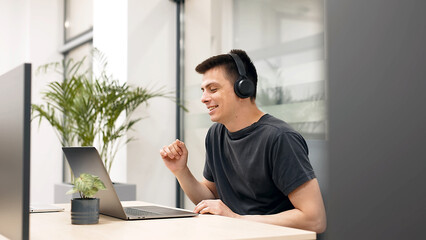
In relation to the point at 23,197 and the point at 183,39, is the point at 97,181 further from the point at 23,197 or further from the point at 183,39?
the point at 183,39

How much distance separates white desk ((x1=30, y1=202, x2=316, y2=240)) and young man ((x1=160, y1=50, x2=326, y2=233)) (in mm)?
281

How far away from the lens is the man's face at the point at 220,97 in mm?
2057

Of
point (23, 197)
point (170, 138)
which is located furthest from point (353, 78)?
point (170, 138)

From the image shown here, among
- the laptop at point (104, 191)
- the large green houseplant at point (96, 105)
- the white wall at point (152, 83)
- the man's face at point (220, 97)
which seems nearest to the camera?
the laptop at point (104, 191)

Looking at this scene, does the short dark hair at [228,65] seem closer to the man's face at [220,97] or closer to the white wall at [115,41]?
the man's face at [220,97]

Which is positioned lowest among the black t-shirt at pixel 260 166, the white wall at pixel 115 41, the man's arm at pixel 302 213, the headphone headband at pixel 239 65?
the man's arm at pixel 302 213

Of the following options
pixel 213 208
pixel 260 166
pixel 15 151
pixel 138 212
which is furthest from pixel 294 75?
pixel 15 151

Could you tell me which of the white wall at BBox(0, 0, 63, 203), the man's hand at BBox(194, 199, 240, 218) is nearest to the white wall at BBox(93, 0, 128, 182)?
the white wall at BBox(0, 0, 63, 203)

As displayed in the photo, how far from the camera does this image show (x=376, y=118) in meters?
1.94

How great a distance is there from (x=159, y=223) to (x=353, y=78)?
1046 millimetres

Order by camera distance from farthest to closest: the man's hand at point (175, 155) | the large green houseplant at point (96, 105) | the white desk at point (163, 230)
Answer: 1. the large green houseplant at point (96, 105)
2. the man's hand at point (175, 155)
3. the white desk at point (163, 230)

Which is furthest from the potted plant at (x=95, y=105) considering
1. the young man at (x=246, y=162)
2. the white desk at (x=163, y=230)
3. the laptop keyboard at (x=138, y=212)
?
the white desk at (x=163, y=230)

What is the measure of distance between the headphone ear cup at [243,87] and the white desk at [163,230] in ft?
2.32

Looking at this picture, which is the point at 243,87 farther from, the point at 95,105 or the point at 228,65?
the point at 95,105
